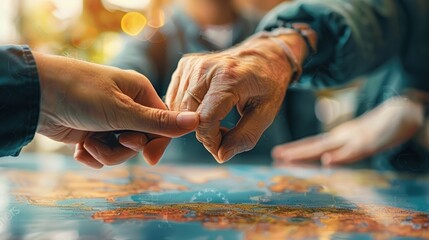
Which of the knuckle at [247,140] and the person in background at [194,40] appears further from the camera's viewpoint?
the person in background at [194,40]

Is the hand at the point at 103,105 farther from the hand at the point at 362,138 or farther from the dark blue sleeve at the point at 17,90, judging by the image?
the hand at the point at 362,138

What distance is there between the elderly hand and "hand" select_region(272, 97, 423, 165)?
0.53 meters

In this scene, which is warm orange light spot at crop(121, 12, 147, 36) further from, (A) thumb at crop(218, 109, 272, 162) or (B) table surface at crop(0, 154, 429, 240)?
(A) thumb at crop(218, 109, 272, 162)

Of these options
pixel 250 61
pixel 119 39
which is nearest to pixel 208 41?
pixel 119 39

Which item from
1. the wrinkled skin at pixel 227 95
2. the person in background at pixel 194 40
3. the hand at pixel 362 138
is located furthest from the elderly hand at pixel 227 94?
the hand at pixel 362 138

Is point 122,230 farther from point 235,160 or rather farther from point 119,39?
point 119,39

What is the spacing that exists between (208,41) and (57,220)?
2.18 ft

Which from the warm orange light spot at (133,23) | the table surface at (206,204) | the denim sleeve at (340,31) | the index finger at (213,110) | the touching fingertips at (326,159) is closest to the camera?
the table surface at (206,204)

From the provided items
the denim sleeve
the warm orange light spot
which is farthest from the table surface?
the warm orange light spot

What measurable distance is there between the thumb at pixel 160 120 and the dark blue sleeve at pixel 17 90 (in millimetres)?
80

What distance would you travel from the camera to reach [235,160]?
1.04 metres

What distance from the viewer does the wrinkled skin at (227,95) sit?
474 millimetres

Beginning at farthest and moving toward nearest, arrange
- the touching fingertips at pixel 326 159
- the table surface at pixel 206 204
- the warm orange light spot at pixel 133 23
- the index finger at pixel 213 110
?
1. the touching fingertips at pixel 326 159
2. the warm orange light spot at pixel 133 23
3. the index finger at pixel 213 110
4. the table surface at pixel 206 204

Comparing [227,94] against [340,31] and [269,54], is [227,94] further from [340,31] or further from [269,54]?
[340,31]
